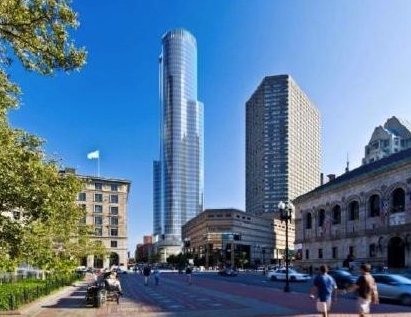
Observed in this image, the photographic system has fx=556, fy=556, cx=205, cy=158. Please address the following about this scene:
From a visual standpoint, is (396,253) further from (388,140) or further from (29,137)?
(388,140)

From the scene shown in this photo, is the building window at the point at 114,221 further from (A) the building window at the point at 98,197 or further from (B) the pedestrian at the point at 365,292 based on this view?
(B) the pedestrian at the point at 365,292

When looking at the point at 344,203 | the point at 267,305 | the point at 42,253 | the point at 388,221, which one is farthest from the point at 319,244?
the point at 42,253

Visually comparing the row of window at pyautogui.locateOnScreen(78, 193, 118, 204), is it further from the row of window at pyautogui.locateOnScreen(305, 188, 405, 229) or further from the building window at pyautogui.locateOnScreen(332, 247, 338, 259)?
the building window at pyautogui.locateOnScreen(332, 247, 338, 259)

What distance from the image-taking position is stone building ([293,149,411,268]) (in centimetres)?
6456

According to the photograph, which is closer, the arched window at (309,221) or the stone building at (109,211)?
the arched window at (309,221)

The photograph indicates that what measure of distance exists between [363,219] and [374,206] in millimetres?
2341

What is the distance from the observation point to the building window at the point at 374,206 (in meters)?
69.7

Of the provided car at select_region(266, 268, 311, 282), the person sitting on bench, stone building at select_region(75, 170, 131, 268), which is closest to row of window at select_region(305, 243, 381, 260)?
car at select_region(266, 268, 311, 282)

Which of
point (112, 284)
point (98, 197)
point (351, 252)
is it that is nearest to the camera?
point (112, 284)

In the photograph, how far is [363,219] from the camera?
71938 millimetres

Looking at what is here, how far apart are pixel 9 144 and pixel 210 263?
532 ft

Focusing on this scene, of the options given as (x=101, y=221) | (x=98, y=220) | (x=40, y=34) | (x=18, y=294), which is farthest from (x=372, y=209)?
(x=98, y=220)

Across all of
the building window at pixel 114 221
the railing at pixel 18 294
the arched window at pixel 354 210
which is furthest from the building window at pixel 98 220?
the railing at pixel 18 294

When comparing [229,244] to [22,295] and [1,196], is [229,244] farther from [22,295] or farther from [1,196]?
[1,196]
